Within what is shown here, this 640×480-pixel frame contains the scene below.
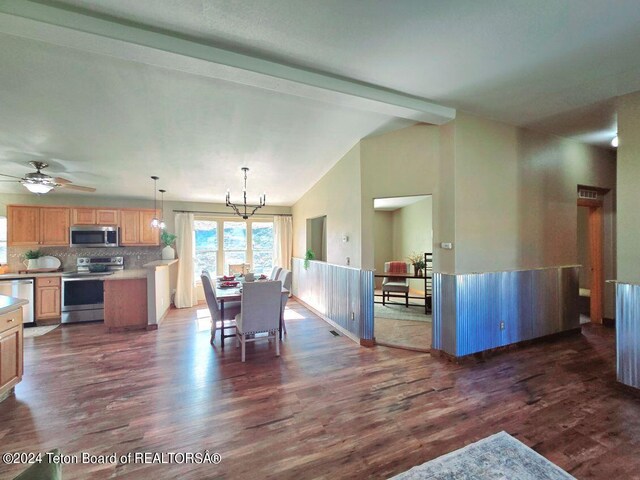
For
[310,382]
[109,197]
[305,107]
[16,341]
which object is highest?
[305,107]

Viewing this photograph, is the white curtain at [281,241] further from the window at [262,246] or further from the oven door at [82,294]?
the oven door at [82,294]

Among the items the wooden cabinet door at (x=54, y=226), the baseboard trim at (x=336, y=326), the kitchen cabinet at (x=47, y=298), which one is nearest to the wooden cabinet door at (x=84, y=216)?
the wooden cabinet door at (x=54, y=226)

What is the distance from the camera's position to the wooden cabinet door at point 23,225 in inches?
183

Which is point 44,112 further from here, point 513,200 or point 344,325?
point 513,200

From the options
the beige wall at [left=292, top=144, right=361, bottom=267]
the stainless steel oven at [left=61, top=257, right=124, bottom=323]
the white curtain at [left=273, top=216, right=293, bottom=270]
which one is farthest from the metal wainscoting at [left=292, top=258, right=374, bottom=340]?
the stainless steel oven at [left=61, top=257, right=124, bottom=323]

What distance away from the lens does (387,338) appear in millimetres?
3785

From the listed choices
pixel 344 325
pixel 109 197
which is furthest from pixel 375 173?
pixel 109 197

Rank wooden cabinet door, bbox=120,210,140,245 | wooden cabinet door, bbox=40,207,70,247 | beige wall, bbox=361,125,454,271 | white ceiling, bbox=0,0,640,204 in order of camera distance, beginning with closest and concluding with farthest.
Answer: white ceiling, bbox=0,0,640,204 < beige wall, bbox=361,125,454,271 < wooden cabinet door, bbox=40,207,70,247 < wooden cabinet door, bbox=120,210,140,245

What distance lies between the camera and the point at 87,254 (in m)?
5.35

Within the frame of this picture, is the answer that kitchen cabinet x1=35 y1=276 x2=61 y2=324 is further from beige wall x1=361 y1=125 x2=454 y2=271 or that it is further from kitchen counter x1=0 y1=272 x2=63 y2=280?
beige wall x1=361 y1=125 x2=454 y2=271

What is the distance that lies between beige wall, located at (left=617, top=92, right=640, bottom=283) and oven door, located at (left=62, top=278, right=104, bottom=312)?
24.3ft

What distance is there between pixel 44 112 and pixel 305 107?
8.93 feet

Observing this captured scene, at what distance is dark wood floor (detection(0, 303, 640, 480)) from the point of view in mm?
1712

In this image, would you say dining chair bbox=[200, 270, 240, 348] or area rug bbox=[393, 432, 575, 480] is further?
dining chair bbox=[200, 270, 240, 348]
